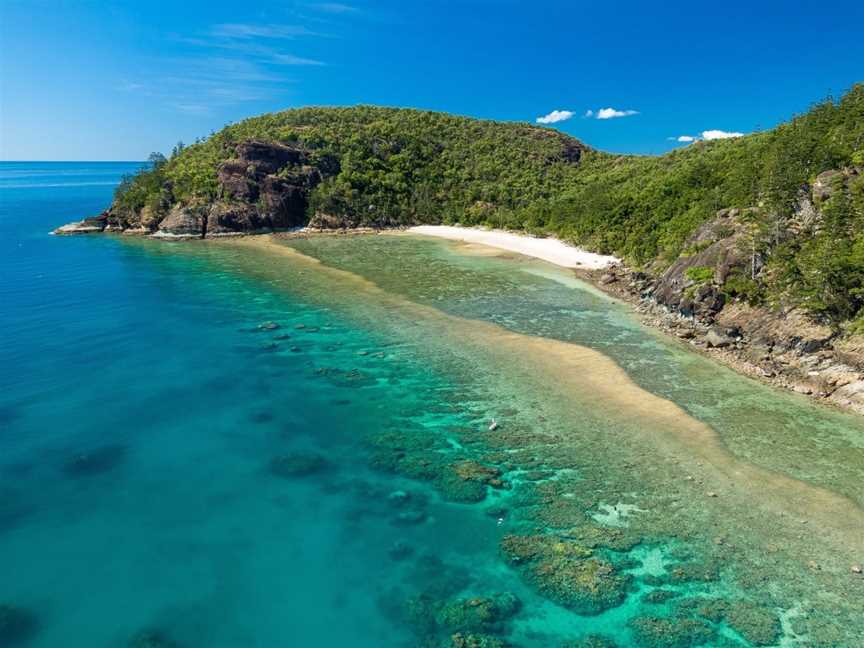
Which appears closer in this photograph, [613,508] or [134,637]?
[134,637]

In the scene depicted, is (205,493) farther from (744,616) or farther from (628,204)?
(628,204)

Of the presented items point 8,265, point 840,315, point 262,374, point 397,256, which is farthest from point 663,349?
point 8,265

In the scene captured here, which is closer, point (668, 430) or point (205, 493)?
point (205, 493)

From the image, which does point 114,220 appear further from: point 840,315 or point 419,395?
point 840,315

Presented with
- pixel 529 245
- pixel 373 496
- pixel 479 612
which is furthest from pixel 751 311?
pixel 529 245

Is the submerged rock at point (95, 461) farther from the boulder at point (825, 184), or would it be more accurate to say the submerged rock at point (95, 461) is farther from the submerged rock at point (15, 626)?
the boulder at point (825, 184)

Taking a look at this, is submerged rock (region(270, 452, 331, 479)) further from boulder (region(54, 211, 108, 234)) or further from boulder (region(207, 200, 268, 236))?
boulder (region(54, 211, 108, 234))
